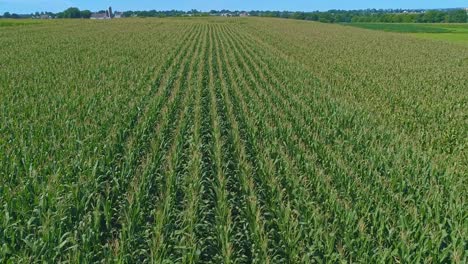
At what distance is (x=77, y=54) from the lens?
23734mm

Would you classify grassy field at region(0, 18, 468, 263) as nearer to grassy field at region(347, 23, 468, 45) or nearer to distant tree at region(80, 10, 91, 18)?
grassy field at region(347, 23, 468, 45)

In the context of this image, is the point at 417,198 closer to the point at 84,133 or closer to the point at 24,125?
the point at 84,133

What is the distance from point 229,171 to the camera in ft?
23.3

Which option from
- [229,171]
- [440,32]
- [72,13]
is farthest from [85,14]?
[229,171]

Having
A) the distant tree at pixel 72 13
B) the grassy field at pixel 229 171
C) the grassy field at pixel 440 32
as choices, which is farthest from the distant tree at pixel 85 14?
the grassy field at pixel 229 171

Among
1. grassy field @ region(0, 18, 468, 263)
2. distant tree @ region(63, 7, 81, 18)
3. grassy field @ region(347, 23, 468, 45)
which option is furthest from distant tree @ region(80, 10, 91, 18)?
grassy field @ region(0, 18, 468, 263)

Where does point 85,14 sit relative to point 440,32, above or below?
above

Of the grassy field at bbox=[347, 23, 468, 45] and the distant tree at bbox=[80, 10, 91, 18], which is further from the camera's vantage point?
the distant tree at bbox=[80, 10, 91, 18]

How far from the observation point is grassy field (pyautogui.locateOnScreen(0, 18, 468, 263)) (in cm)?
442

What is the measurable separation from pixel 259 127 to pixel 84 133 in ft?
13.8

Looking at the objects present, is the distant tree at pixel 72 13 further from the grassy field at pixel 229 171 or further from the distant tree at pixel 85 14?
the grassy field at pixel 229 171

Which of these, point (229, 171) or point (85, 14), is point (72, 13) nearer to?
point (85, 14)

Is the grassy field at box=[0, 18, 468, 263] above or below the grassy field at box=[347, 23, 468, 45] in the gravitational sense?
above

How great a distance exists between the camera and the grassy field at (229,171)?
4418 millimetres
